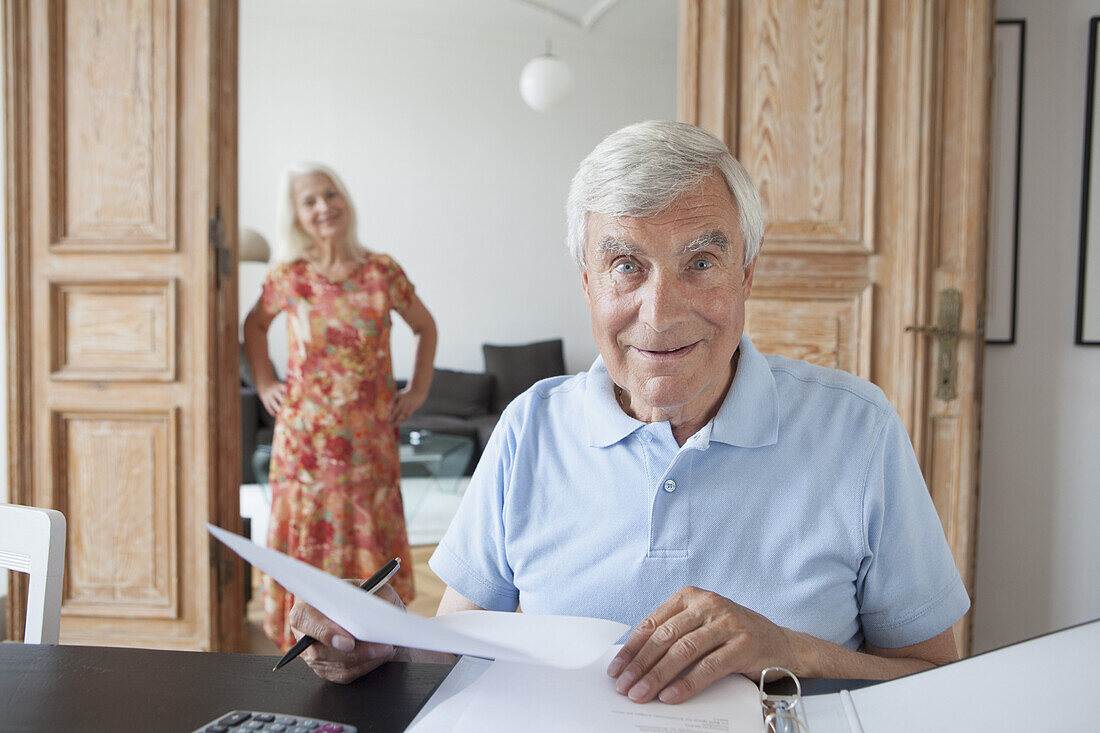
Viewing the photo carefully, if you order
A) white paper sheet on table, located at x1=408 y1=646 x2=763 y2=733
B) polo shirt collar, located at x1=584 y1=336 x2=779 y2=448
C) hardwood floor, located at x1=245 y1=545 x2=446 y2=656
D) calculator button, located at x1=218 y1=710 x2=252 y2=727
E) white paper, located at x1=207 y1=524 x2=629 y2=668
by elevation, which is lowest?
hardwood floor, located at x1=245 y1=545 x2=446 y2=656

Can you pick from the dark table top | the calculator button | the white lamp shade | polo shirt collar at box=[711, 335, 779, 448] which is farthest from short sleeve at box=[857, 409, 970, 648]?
the white lamp shade

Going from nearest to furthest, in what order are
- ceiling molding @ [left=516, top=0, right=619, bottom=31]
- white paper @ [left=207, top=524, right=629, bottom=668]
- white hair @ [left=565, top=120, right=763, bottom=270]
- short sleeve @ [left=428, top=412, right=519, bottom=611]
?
white paper @ [left=207, top=524, right=629, bottom=668] → white hair @ [left=565, top=120, right=763, bottom=270] → short sleeve @ [left=428, top=412, right=519, bottom=611] → ceiling molding @ [left=516, top=0, right=619, bottom=31]

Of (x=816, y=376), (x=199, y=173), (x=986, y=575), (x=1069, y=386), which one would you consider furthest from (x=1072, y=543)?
(x=199, y=173)

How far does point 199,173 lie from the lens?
2191 millimetres

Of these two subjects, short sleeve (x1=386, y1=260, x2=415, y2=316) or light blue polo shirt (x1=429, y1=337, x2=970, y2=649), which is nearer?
light blue polo shirt (x1=429, y1=337, x2=970, y2=649)

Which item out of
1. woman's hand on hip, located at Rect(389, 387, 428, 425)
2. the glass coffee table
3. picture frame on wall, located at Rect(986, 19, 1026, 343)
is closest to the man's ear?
picture frame on wall, located at Rect(986, 19, 1026, 343)

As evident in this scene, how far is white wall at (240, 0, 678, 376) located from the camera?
5.34m

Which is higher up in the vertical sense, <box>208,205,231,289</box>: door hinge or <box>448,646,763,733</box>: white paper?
<box>208,205,231,289</box>: door hinge

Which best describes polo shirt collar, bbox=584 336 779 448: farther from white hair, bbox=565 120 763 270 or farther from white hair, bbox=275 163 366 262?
white hair, bbox=275 163 366 262

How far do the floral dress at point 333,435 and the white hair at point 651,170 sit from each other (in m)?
1.82

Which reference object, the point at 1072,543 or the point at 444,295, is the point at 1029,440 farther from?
→ the point at 444,295

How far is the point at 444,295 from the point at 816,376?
493 cm

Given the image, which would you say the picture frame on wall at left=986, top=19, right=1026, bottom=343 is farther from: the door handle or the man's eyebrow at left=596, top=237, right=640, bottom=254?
the man's eyebrow at left=596, top=237, right=640, bottom=254

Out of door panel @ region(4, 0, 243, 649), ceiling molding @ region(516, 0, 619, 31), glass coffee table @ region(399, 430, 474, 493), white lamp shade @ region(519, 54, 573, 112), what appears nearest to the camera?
door panel @ region(4, 0, 243, 649)
